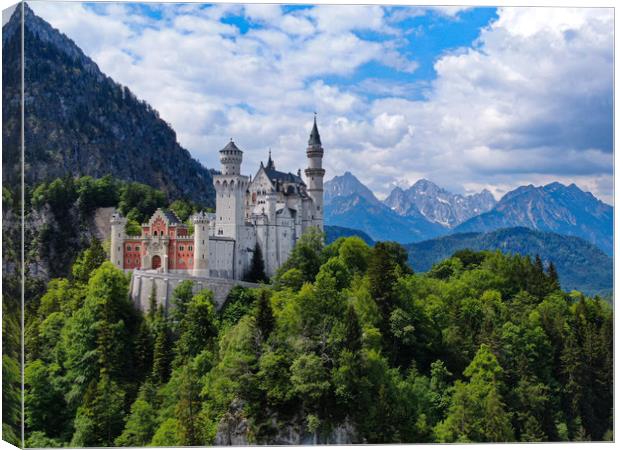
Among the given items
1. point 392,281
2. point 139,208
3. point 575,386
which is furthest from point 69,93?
point 575,386

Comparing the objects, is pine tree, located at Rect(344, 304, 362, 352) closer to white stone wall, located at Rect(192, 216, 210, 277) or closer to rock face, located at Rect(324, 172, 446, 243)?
white stone wall, located at Rect(192, 216, 210, 277)

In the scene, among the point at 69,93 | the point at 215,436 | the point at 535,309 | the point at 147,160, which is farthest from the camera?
the point at 147,160

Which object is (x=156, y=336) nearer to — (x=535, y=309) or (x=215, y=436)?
(x=215, y=436)

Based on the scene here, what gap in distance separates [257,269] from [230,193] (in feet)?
16.6

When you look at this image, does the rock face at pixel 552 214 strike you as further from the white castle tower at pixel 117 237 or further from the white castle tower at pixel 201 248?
the white castle tower at pixel 117 237

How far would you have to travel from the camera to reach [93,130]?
98.6 meters

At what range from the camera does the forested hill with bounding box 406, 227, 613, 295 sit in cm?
9731

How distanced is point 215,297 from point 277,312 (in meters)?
6.53

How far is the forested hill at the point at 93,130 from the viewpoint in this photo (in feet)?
277

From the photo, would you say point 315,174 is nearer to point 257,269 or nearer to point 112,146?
point 257,269

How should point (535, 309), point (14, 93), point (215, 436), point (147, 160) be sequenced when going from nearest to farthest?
point (14, 93), point (215, 436), point (535, 309), point (147, 160)

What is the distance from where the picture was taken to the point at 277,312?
129 feet

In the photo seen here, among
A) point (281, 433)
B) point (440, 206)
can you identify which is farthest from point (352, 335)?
point (440, 206)

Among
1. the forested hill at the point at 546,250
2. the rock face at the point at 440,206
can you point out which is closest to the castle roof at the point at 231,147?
the forested hill at the point at 546,250
